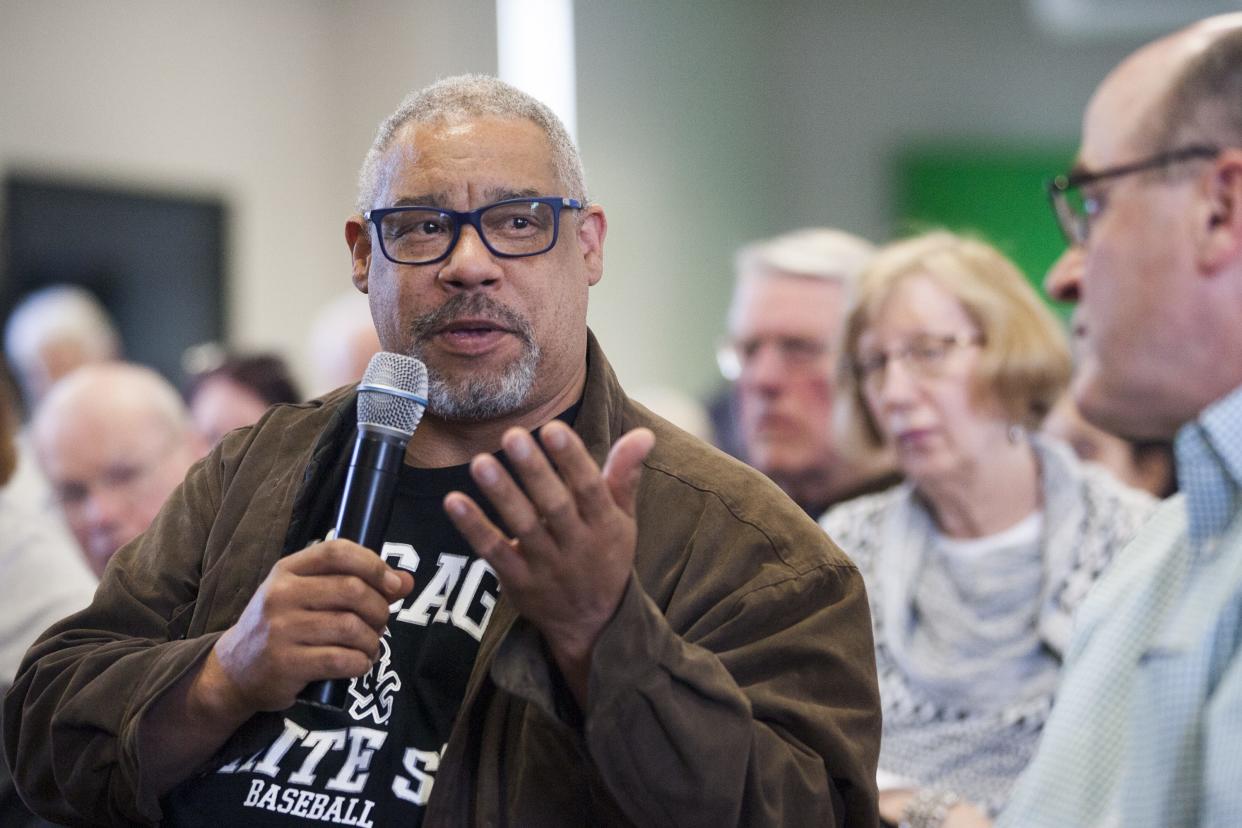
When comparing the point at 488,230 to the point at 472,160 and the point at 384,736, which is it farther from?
the point at 384,736

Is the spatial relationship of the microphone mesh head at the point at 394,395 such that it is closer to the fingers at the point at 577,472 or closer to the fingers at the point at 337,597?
the fingers at the point at 337,597

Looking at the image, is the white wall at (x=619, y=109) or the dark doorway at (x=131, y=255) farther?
the white wall at (x=619, y=109)

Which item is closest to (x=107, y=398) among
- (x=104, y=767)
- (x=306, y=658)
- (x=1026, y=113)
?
(x=104, y=767)

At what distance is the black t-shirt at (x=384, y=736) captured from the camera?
1708 millimetres

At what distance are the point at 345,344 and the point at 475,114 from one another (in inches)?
106

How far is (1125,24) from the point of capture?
8.12 metres

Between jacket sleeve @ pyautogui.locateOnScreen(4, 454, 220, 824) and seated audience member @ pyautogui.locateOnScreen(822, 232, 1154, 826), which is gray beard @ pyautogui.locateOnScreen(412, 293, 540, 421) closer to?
jacket sleeve @ pyautogui.locateOnScreen(4, 454, 220, 824)

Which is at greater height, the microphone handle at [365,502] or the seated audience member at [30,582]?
the microphone handle at [365,502]

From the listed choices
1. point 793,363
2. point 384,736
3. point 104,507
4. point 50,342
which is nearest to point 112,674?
point 384,736

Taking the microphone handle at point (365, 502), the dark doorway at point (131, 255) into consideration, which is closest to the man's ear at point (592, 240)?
the microphone handle at point (365, 502)

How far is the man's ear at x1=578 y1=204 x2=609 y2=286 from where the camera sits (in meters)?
2.05

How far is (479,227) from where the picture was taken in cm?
186

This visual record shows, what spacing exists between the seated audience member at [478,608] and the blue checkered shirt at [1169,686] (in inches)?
9.9

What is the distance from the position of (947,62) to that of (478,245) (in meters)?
8.16
